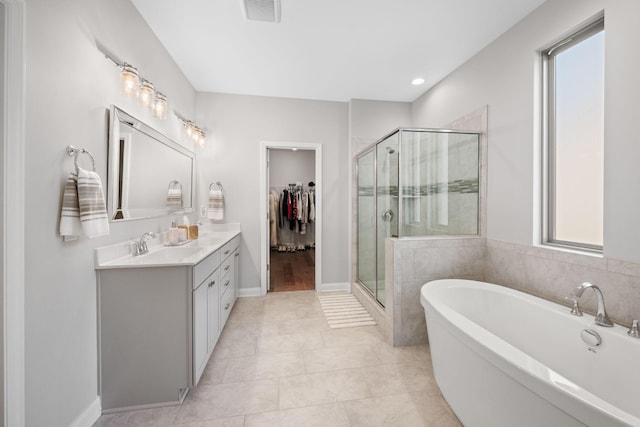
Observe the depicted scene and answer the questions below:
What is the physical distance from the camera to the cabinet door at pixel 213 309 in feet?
6.15

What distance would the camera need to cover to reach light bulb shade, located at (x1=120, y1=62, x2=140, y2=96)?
1.61m

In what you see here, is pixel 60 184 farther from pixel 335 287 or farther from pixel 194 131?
pixel 335 287

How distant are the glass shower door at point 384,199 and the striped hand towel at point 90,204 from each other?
7.05 feet

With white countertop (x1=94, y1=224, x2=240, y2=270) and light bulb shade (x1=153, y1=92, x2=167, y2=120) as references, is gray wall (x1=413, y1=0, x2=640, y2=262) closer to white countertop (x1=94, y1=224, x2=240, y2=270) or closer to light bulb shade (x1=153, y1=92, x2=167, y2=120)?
white countertop (x1=94, y1=224, x2=240, y2=270)

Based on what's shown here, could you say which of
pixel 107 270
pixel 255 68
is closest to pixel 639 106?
pixel 255 68

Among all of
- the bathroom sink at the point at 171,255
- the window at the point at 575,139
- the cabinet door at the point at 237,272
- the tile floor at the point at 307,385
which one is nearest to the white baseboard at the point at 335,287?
the tile floor at the point at 307,385

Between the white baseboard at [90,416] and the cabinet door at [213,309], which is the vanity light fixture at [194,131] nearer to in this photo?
the cabinet door at [213,309]

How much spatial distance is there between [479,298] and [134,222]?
8.73 feet

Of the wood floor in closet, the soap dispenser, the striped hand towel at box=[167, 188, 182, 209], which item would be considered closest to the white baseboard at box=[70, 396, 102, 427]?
the soap dispenser

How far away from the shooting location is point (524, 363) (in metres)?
0.98

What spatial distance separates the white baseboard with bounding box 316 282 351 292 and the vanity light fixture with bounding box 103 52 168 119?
267 centimetres

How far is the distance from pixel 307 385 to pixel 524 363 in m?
1.28

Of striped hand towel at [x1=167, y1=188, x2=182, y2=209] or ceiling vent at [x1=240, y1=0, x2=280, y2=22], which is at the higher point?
ceiling vent at [x1=240, y1=0, x2=280, y2=22]

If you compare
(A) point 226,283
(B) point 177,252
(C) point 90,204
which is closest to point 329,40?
(C) point 90,204
